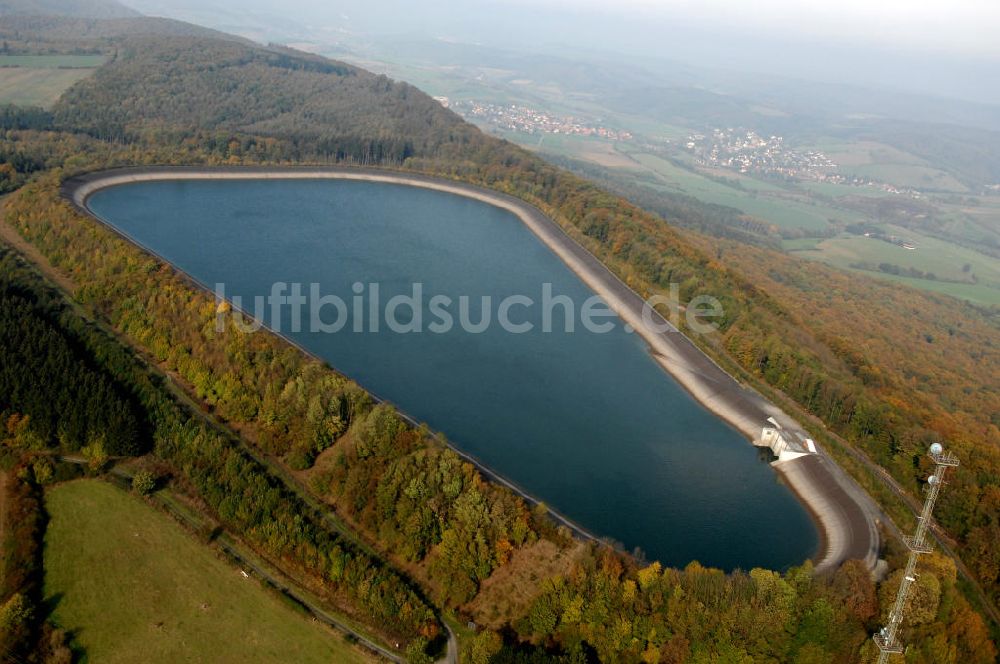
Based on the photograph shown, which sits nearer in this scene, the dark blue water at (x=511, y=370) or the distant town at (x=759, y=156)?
the dark blue water at (x=511, y=370)

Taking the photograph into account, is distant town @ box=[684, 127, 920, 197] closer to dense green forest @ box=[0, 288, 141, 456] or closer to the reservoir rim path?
the reservoir rim path

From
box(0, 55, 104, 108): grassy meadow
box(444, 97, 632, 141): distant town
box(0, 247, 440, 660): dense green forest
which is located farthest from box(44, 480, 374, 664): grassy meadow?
box(444, 97, 632, 141): distant town

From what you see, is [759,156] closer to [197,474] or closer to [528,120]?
[528,120]

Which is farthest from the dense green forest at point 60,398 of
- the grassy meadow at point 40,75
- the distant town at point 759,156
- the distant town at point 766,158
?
the distant town at point 759,156

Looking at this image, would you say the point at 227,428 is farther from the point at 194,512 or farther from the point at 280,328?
the point at 280,328

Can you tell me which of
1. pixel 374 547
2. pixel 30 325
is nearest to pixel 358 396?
pixel 374 547

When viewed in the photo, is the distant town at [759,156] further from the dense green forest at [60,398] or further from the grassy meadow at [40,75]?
the dense green forest at [60,398]

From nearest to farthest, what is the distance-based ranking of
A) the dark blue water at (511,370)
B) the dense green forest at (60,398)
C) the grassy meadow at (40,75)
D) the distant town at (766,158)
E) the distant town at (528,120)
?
1. the dense green forest at (60,398)
2. the dark blue water at (511,370)
3. the grassy meadow at (40,75)
4. the distant town at (766,158)
5. the distant town at (528,120)
